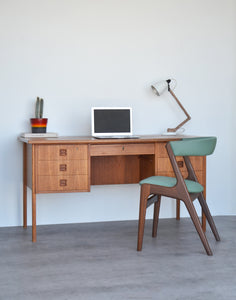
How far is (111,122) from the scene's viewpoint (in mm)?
3547

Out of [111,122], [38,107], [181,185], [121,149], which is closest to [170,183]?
[181,185]

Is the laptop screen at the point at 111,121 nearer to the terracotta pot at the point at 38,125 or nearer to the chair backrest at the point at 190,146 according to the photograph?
the terracotta pot at the point at 38,125

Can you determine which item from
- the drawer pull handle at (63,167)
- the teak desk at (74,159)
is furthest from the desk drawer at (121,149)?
the drawer pull handle at (63,167)

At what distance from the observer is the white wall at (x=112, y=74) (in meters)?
3.61

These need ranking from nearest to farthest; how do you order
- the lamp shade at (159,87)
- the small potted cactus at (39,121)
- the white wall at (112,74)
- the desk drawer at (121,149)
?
the desk drawer at (121,149) → the small potted cactus at (39,121) → the white wall at (112,74) → the lamp shade at (159,87)

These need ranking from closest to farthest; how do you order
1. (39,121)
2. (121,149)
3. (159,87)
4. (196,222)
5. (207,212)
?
(196,222) < (207,212) < (121,149) < (39,121) < (159,87)

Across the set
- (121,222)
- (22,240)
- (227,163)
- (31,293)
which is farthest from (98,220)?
(31,293)

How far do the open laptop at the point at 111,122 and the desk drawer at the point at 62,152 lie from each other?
0.31 m

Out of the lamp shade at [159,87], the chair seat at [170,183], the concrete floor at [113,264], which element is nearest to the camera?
the concrete floor at [113,264]

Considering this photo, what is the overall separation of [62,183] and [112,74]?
1140 mm

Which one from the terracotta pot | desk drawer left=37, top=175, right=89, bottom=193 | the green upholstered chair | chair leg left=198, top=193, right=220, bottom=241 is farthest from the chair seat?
the terracotta pot

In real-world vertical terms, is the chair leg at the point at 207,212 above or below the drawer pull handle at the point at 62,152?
below

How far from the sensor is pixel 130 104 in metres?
3.83

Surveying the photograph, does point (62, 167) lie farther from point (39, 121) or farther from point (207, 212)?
point (207, 212)
